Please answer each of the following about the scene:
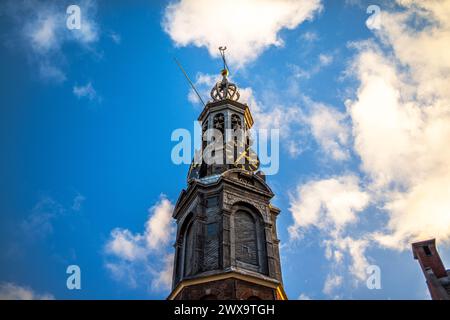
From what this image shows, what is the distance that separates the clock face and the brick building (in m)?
13.7

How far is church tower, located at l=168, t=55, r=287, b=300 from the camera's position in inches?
906

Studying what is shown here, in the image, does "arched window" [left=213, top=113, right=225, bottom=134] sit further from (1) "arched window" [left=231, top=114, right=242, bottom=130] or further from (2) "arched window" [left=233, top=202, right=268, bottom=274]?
(2) "arched window" [left=233, top=202, right=268, bottom=274]

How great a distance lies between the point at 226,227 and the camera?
25.6 m

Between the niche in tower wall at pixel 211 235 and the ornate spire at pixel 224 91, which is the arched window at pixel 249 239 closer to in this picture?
the niche in tower wall at pixel 211 235

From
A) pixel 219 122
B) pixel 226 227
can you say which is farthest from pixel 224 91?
pixel 226 227

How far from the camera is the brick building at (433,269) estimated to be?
19344 millimetres

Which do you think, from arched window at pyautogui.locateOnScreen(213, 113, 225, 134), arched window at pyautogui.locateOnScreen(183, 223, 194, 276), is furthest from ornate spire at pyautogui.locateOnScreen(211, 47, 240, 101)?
arched window at pyautogui.locateOnScreen(183, 223, 194, 276)

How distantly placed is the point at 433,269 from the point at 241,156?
15535mm

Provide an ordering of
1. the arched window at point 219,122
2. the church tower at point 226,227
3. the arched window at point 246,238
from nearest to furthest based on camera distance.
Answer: the church tower at point 226,227 → the arched window at point 246,238 → the arched window at point 219,122

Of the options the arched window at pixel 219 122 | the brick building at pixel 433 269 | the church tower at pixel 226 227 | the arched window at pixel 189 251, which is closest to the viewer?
Answer: the brick building at pixel 433 269

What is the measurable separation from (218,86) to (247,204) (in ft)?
50.5

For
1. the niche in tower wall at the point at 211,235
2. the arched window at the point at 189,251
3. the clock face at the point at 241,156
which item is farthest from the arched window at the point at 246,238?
the clock face at the point at 241,156
